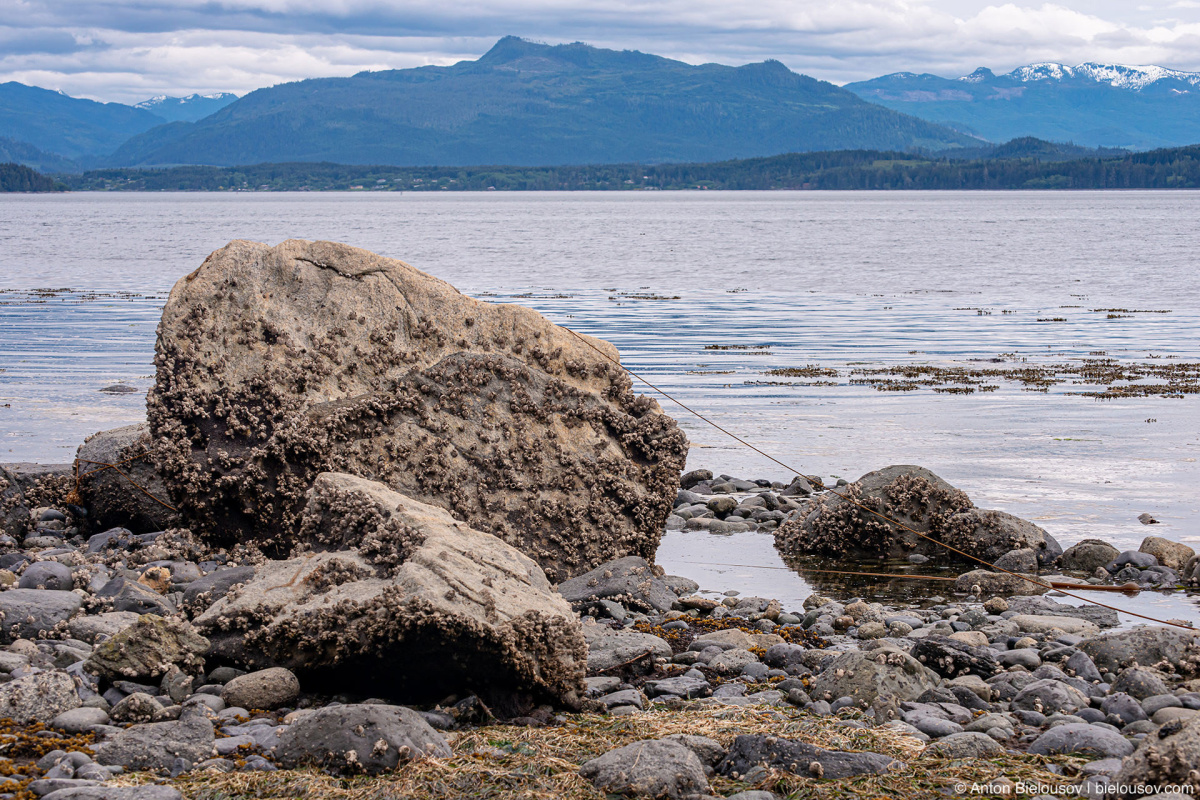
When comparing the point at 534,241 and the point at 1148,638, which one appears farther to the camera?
the point at 534,241

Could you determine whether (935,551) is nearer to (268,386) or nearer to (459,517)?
(459,517)

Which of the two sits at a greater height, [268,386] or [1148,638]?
[268,386]

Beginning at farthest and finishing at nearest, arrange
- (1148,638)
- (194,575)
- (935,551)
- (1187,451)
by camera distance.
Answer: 1. (1187,451)
2. (935,551)
3. (194,575)
4. (1148,638)

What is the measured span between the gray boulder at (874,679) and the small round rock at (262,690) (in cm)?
350

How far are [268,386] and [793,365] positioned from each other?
18222 mm

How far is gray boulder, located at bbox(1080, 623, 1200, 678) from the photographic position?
785 centimetres

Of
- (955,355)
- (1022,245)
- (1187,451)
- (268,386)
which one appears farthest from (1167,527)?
(1022,245)

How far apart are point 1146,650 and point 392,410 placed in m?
6.70

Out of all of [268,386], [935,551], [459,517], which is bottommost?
[935,551]

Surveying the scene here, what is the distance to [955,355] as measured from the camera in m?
28.0

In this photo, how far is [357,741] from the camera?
567 centimetres

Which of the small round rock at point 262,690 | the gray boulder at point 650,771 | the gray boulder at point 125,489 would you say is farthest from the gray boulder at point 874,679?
the gray boulder at point 125,489

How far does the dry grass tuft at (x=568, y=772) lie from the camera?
541 cm

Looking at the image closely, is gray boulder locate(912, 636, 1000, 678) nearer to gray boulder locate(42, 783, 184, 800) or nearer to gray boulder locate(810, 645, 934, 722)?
gray boulder locate(810, 645, 934, 722)
